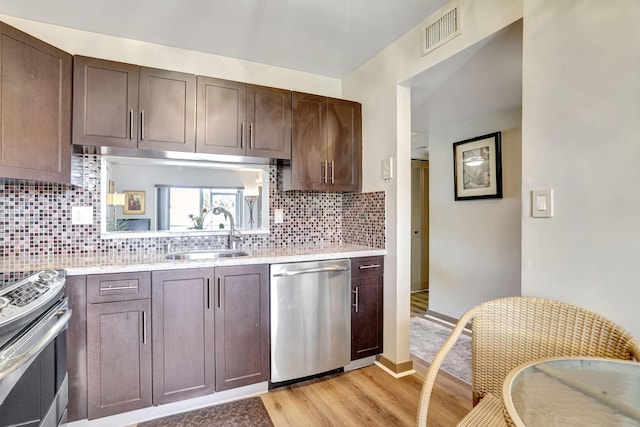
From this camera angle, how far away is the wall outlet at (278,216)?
9.32 ft

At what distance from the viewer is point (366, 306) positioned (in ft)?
8.18

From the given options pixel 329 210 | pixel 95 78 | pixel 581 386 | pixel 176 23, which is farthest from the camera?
pixel 329 210

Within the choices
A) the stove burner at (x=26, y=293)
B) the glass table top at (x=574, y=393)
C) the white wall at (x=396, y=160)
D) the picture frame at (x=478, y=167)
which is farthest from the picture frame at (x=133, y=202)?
the picture frame at (x=478, y=167)

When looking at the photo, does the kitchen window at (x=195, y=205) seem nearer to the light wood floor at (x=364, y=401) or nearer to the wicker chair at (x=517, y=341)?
the light wood floor at (x=364, y=401)

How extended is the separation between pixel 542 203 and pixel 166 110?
225 centimetres

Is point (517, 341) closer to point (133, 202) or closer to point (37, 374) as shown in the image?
point (37, 374)

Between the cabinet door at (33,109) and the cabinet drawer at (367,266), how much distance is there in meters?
1.96

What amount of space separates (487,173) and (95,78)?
130 inches

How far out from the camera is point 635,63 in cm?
116

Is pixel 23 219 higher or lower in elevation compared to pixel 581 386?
higher

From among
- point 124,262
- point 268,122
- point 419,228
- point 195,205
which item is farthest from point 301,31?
point 419,228

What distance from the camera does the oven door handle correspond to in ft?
3.32

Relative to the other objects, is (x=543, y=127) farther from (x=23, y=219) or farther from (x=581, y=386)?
(x=23, y=219)

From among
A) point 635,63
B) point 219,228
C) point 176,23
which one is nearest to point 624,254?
point 635,63
